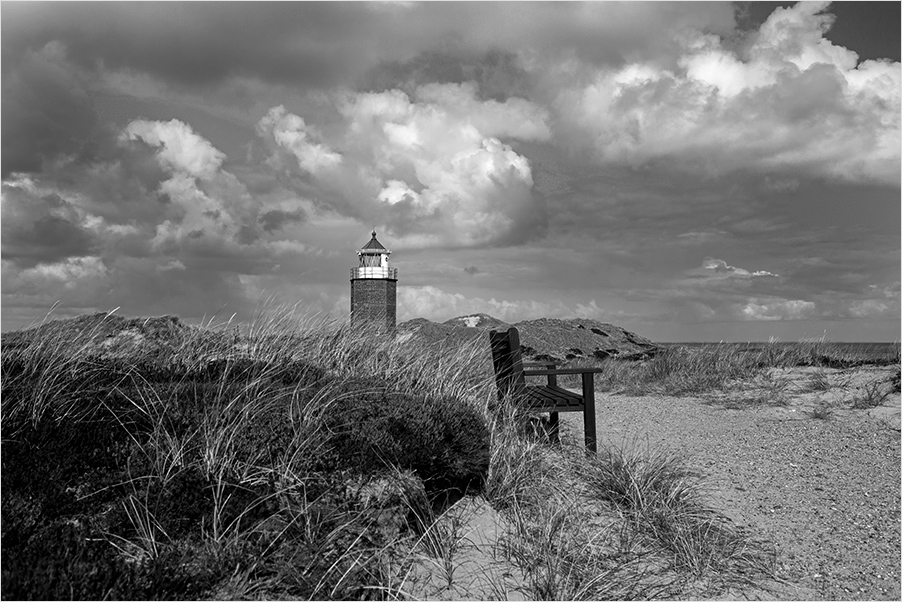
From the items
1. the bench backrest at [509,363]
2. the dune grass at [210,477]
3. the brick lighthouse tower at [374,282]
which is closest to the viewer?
the dune grass at [210,477]

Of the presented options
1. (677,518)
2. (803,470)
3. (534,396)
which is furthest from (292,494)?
(803,470)

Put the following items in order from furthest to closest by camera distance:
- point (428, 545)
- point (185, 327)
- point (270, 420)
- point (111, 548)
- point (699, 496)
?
point (185, 327) → point (699, 496) → point (270, 420) → point (428, 545) → point (111, 548)

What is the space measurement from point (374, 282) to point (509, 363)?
21812mm

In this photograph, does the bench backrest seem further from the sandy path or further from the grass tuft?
the sandy path

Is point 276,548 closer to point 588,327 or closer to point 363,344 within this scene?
point 363,344

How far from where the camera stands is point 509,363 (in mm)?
5562

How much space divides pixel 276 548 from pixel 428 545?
2.41 feet

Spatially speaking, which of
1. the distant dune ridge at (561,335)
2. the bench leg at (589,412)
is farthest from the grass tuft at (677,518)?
the distant dune ridge at (561,335)

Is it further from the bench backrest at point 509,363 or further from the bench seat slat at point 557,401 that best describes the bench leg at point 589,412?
the bench backrest at point 509,363

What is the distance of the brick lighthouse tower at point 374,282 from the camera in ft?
88.2

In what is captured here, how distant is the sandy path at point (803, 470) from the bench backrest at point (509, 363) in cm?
130

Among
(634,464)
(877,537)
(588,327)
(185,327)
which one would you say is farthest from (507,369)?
(588,327)

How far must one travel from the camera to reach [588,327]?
19.4m

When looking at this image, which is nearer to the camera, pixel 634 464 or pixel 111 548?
pixel 111 548
